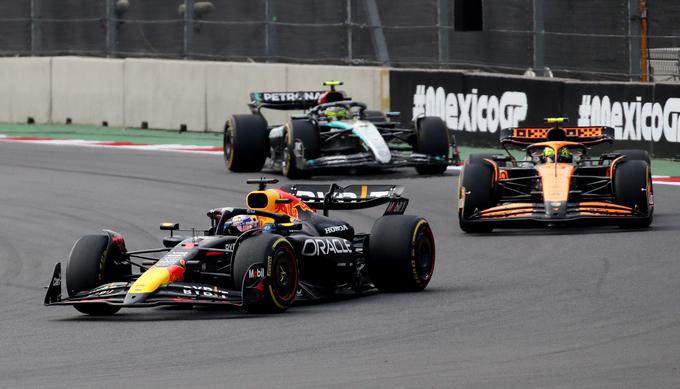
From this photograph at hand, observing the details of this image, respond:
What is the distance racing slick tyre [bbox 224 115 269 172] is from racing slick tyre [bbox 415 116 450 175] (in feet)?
7.85

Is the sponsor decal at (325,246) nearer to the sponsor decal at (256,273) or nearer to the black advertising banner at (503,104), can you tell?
the sponsor decal at (256,273)

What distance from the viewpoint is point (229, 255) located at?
39.9 feet

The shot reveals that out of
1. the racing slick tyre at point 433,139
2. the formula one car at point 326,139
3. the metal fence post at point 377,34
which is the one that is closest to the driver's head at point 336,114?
the formula one car at point 326,139

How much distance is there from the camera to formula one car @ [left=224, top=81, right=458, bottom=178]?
72.9ft

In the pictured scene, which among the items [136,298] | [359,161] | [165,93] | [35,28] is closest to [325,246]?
[136,298]

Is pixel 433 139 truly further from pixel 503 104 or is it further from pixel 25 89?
pixel 25 89

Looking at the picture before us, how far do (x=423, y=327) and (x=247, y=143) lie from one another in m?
12.8

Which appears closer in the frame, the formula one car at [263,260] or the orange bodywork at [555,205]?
the formula one car at [263,260]

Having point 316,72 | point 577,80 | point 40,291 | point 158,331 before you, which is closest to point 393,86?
point 316,72

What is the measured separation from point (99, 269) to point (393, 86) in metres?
16.2

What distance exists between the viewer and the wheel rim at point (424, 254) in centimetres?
1296

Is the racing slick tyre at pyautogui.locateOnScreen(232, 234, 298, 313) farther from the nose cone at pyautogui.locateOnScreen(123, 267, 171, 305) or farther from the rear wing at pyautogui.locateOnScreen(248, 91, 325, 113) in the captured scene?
the rear wing at pyautogui.locateOnScreen(248, 91, 325, 113)

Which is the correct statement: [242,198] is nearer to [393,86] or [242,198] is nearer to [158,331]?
[393,86]

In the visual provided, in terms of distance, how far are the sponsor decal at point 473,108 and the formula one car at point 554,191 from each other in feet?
24.9
